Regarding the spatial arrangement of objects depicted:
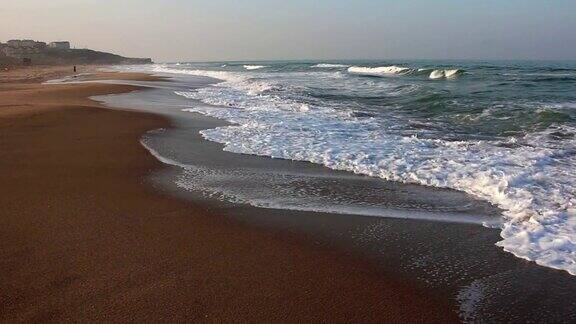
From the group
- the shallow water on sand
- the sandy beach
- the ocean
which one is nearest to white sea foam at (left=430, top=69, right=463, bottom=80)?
the ocean

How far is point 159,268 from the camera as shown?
377 cm

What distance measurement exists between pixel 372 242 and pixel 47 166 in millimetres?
4924

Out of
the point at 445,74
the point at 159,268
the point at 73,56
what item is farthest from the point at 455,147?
the point at 73,56

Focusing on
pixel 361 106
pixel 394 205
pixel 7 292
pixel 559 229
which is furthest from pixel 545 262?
pixel 361 106

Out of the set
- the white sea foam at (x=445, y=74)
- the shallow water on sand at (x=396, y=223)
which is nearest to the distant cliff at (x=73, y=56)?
the white sea foam at (x=445, y=74)

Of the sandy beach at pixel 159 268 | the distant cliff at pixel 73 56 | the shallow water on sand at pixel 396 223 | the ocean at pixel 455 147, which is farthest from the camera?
the distant cliff at pixel 73 56

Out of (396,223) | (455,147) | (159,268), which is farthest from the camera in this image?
(455,147)

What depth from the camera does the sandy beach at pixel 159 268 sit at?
319 centimetres

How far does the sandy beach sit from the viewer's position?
319 cm

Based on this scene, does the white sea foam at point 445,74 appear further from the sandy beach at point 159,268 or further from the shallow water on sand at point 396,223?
the sandy beach at point 159,268

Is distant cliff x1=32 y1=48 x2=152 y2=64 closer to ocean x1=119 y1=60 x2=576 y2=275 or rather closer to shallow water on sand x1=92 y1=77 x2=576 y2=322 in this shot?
ocean x1=119 y1=60 x2=576 y2=275

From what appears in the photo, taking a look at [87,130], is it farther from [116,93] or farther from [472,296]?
[116,93]

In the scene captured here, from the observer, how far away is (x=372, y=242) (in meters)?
4.43

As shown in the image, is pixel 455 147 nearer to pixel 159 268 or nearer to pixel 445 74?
pixel 159 268
